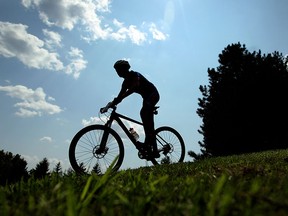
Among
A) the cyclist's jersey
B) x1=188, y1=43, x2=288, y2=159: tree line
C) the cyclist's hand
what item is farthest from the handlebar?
x1=188, y1=43, x2=288, y2=159: tree line

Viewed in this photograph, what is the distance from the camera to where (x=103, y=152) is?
6.89 metres

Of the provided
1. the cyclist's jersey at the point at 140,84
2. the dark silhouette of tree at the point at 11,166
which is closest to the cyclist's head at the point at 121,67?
the cyclist's jersey at the point at 140,84

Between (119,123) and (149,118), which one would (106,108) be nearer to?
(119,123)

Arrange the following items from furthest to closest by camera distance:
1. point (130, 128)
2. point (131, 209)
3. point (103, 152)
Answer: point (130, 128), point (103, 152), point (131, 209)

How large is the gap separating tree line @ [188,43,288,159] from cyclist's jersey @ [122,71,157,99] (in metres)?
23.5

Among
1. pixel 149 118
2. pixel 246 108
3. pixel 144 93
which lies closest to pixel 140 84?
pixel 144 93

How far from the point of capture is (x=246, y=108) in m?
29.8

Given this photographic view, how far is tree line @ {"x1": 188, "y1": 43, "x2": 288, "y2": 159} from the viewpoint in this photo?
29.1 meters

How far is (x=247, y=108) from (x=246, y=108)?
0.29 ft

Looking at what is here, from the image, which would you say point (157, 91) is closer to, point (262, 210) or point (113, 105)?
point (113, 105)

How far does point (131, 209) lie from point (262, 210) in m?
0.56

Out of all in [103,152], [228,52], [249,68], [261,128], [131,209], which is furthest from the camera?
[228,52]

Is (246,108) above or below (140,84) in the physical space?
above

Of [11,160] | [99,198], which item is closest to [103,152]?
[99,198]
